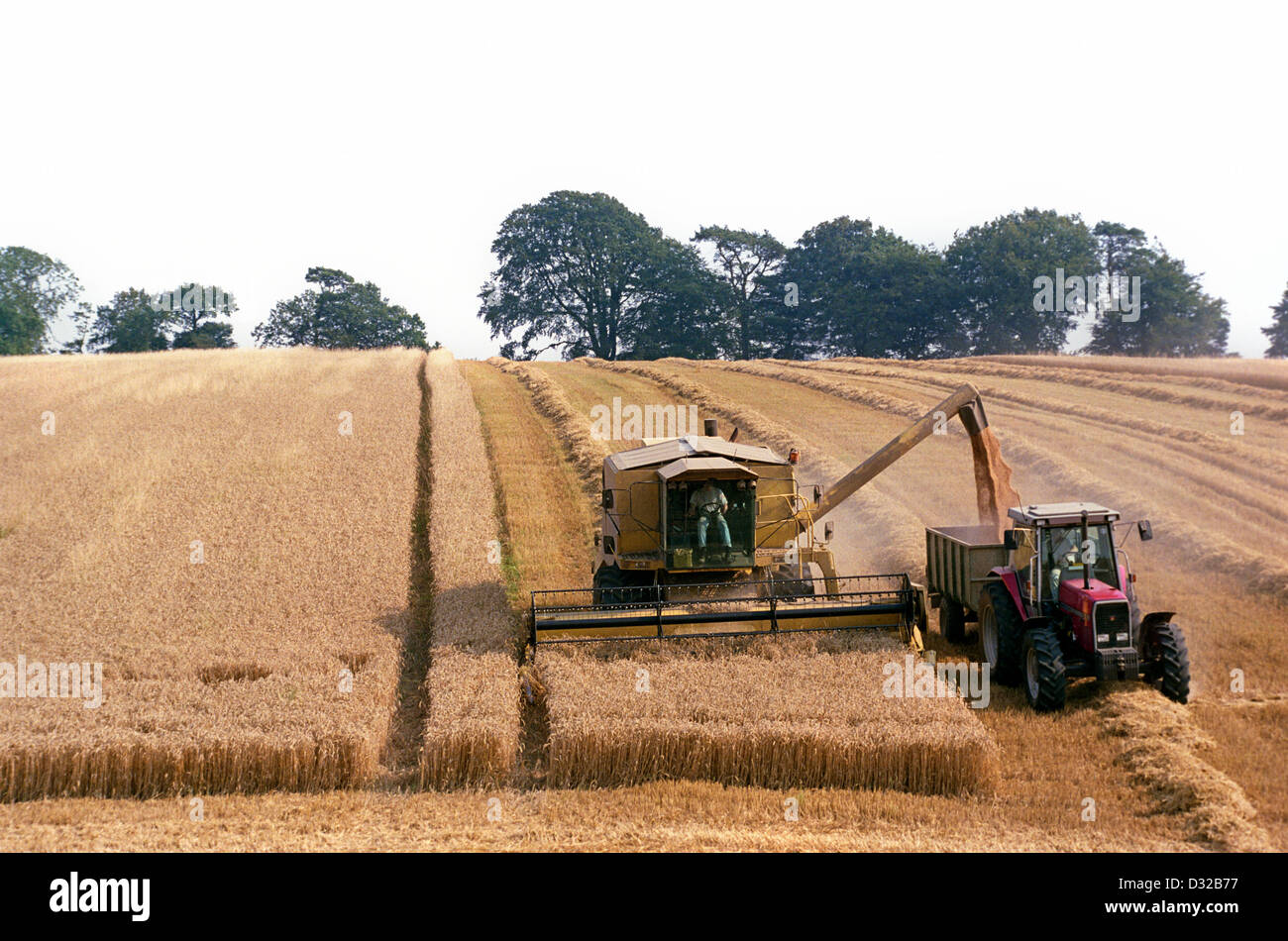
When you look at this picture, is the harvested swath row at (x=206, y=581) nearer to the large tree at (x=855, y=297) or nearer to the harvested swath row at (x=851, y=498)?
the harvested swath row at (x=851, y=498)

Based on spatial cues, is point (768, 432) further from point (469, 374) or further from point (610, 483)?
point (469, 374)

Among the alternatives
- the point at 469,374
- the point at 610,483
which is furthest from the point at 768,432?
the point at 469,374

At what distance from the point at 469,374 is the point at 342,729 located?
2940cm

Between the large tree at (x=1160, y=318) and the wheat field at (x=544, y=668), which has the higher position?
the large tree at (x=1160, y=318)

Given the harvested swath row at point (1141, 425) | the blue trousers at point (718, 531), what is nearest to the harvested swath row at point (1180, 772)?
the blue trousers at point (718, 531)

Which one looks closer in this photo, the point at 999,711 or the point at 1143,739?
the point at 1143,739

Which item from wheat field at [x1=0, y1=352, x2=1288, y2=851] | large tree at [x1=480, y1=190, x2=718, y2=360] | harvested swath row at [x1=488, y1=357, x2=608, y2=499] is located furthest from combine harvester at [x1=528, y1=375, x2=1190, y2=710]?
large tree at [x1=480, y1=190, x2=718, y2=360]

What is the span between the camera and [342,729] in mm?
10336

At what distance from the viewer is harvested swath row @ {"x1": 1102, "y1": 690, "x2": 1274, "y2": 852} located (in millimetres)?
8484

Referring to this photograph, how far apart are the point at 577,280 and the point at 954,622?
59.3 meters

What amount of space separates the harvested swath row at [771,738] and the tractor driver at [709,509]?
293cm

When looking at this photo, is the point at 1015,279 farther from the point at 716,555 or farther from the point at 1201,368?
the point at 716,555

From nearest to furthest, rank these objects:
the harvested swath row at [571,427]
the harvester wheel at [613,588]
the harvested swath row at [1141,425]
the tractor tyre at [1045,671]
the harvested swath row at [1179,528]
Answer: the tractor tyre at [1045,671] → the harvester wheel at [613,588] → the harvested swath row at [1179,528] → the harvested swath row at [1141,425] → the harvested swath row at [571,427]

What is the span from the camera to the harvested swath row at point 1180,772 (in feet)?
27.8
